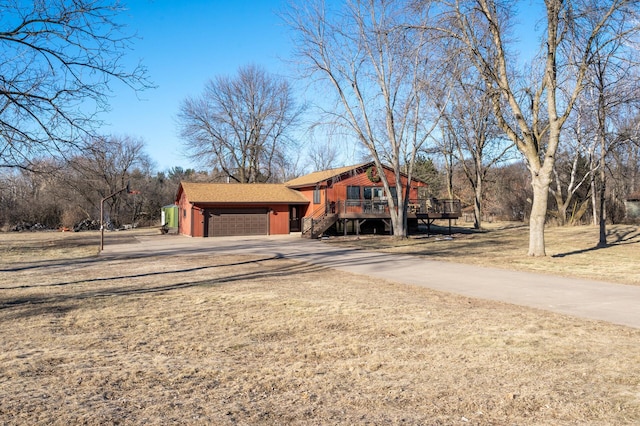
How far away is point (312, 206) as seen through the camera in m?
34.7

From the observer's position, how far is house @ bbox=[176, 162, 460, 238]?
31.9 m

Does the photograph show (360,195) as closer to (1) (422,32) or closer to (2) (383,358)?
(1) (422,32)

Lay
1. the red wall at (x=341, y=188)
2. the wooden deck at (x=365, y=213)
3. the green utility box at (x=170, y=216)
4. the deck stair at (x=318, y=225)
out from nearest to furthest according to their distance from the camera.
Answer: the deck stair at (x=318, y=225)
the wooden deck at (x=365, y=213)
the red wall at (x=341, y=188)
the green utility box at (x=170, y=216)

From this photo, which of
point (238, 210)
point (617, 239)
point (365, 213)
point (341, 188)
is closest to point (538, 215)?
point (617, 239)

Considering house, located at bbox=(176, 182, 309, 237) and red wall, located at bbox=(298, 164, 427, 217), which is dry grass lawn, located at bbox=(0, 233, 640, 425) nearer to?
house, located at bbox=(176, 182, 309, 237)

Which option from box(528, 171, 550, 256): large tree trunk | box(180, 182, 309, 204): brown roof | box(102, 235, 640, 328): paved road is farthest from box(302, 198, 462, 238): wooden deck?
box(528, 171, 550, 256): large tree trunk

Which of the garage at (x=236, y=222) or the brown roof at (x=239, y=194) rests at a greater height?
the brown roof at (x=239, y=194)

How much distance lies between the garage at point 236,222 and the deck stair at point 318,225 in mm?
3926

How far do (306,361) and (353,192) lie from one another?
28276 mm

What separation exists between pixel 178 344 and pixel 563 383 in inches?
173

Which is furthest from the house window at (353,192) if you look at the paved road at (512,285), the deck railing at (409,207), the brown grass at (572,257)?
the paved road at (512,285)

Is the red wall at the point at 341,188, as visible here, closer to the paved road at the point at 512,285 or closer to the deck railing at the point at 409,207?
the deck railing at the point at 409,207

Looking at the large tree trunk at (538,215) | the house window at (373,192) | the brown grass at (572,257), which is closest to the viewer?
the brown grass at (572,257)

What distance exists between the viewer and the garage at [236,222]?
3238 cm
